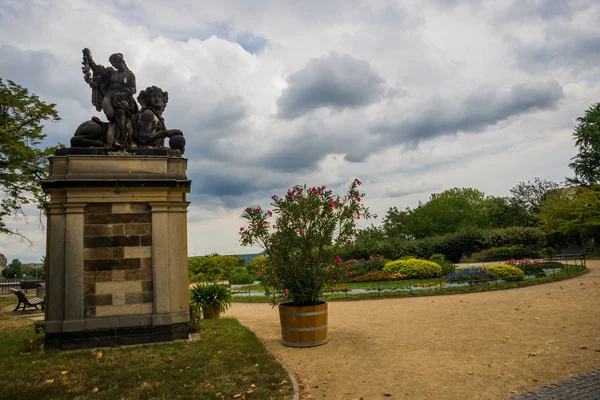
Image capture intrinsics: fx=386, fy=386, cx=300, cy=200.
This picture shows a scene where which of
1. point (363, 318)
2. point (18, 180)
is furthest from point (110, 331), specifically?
point (18, 180)

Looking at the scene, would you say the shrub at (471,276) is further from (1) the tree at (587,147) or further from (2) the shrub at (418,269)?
(1) the tree at (587,147)

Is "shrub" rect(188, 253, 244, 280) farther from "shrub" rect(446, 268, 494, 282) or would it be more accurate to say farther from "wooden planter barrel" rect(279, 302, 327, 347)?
"wooden planter barrel" rect(279, 302, 327, 347)

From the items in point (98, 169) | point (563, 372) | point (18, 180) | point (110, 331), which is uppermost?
point (18, 180)

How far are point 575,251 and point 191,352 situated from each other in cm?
2968

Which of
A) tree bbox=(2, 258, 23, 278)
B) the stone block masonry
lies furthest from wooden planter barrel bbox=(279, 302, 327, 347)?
tree bbox=(2, 258, 23, 278)

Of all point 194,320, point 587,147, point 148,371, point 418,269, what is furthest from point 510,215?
point 148,371

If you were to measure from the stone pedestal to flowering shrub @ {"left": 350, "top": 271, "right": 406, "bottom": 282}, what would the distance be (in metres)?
14.5

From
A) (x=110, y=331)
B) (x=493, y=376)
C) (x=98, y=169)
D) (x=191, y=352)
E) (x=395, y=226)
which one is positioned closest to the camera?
(x=493, y=376)

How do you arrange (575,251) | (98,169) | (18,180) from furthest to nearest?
1. (575,251)
2. (18,180)
3. (98,169)

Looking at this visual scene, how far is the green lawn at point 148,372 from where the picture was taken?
5.00m

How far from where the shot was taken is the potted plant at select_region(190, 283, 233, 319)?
11109mm

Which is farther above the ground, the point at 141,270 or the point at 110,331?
the point at 141,270

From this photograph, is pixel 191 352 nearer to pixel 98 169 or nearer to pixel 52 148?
pixel 98 169

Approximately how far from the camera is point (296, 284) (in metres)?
7.75
